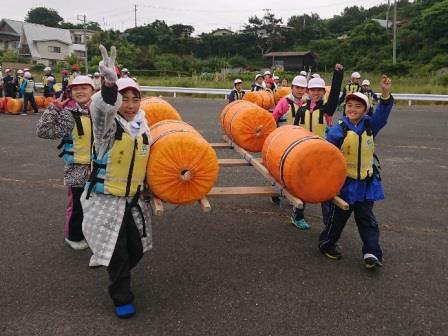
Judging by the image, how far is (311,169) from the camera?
3.41m

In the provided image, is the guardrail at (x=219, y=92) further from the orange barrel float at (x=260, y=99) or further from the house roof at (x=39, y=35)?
the house roof at (x=39, y=35)

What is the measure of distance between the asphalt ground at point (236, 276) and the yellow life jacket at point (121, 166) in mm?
Result: 769

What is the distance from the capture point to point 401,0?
78438 mm

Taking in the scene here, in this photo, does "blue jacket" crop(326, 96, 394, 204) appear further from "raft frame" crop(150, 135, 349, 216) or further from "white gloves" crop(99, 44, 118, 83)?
"white gloves" crop(99, 44, 118, 83)

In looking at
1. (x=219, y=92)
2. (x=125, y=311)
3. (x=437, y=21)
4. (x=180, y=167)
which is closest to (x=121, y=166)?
(x=180, y=167)

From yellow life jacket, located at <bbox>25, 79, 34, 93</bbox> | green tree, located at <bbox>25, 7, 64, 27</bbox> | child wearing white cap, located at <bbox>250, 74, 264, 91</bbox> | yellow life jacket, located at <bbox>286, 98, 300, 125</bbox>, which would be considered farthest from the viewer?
green tree, located at <bbox>25, 7, 64, 27</bbox>

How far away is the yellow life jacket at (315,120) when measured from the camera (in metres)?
4.90

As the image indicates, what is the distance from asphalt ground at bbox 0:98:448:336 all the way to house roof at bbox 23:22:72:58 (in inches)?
2644

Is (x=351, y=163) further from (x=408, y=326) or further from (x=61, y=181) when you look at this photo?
(x=61, y=181)

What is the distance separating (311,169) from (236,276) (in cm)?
127

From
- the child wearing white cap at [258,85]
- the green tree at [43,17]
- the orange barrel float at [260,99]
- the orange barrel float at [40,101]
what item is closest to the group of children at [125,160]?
the orange barrel float at [260,99]

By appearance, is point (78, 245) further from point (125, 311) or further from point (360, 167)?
point (360, 167)

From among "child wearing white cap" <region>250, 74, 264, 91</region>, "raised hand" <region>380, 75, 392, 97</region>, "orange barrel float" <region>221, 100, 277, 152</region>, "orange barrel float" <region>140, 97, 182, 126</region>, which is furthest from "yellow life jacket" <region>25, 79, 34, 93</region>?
"raised hand" <region>380, 75, 392, 97</region>

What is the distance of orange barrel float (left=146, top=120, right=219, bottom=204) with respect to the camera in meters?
3.13
